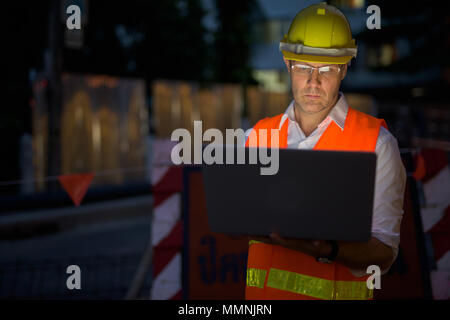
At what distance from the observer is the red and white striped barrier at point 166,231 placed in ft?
17.4

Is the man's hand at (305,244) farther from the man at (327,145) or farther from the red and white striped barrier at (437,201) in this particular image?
the red and white striped barrier at (437,201)

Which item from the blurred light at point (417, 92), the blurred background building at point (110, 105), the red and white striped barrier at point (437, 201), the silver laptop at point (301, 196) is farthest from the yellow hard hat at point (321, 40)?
the blurred light at point (417, 92)

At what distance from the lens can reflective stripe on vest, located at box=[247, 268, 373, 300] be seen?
268 centimetres

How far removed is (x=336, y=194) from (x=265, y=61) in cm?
4144

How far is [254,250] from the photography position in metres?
2.82

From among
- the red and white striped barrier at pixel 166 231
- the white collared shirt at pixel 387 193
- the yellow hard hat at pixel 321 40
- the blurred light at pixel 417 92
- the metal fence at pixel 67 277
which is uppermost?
the blurred light at pixel 417 92

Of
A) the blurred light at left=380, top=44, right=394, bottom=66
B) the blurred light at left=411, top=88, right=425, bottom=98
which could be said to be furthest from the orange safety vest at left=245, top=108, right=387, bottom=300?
the blurred light at left=380, top=44, right=394, bottom=66

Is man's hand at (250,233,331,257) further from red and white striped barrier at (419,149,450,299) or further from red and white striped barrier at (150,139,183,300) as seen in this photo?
red and white striped barrier at (419,149,450,299)

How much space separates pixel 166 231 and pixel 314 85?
299cm

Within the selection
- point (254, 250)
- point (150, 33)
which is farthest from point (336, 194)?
point (150, 33)

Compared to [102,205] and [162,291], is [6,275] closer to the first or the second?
[162,291]

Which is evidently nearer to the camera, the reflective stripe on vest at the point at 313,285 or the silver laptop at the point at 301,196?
the silver laptop at the point at 301,196

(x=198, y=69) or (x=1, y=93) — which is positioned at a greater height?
(x=198, y=69)

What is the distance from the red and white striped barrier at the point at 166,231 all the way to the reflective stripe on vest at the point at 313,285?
104 inches
